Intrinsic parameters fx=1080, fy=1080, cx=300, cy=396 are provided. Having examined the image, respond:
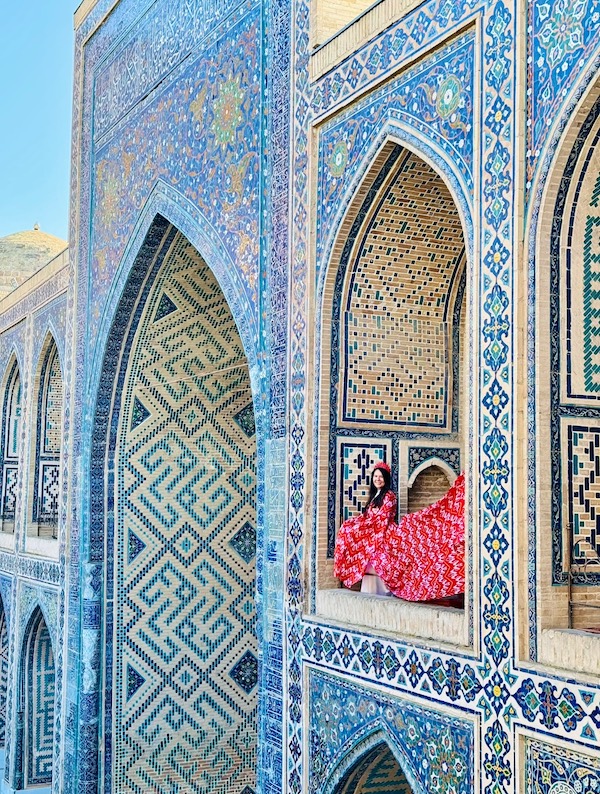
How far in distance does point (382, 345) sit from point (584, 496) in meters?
1.67

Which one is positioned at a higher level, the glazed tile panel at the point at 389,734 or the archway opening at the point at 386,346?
the archway opening at the point at 386,346

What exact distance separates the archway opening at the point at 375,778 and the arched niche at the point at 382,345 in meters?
0.67

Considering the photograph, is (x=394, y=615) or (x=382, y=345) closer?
(x=394, y=615)

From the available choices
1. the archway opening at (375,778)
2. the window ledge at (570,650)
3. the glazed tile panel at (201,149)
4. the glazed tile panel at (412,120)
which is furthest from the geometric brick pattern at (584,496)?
the glazed tile panel at (201,149)

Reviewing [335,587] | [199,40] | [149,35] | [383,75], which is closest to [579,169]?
[383,75]

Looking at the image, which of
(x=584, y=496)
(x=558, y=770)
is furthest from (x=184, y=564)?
(x=558, y=770)

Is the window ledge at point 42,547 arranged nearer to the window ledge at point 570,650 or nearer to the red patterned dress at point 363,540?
the red patterned dress at point 363,540

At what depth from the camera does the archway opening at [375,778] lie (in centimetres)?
470

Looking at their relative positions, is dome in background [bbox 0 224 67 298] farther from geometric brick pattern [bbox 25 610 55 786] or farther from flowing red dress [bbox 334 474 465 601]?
flowing red dress [bbox 334 474 465 601]

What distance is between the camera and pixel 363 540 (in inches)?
197

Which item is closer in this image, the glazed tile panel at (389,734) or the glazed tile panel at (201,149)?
the glazed tile panel at (389,734)

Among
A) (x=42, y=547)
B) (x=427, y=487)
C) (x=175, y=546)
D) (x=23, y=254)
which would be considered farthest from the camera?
(x=23, y=254)

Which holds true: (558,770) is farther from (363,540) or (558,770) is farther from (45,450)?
(45,450)

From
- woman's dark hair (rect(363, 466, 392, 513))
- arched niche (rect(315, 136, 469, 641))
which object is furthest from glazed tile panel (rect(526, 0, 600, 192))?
woman's dark hair (rect(363, 466, 392, 513))
